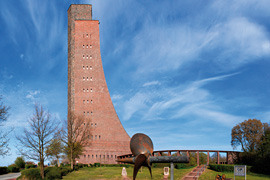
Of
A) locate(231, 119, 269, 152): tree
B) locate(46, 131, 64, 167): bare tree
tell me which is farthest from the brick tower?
locate(231, 119, 269, 152): tree

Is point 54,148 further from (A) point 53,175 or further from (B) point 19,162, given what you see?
(B) point 19,162

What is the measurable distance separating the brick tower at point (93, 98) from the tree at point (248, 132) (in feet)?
64.6

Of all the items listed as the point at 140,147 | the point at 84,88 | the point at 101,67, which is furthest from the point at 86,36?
the point at 140,147

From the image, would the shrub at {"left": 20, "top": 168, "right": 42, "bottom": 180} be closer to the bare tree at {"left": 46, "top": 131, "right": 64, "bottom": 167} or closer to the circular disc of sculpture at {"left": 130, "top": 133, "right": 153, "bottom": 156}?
the bare tree at {"left": 46, "top": 131, "right": 64, "bottom": 167}

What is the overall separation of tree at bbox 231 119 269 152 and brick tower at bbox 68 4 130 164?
64.6ft

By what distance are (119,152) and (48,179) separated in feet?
84.0

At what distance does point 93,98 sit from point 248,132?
1112 inches

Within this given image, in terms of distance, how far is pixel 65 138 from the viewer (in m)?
38.8

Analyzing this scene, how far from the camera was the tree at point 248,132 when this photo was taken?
46.0 metres

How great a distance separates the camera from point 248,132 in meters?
47.3

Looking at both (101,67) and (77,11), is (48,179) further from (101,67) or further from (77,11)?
(77,11)

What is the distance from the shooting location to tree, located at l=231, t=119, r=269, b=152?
1810 inches

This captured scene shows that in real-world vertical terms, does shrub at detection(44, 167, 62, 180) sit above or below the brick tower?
below

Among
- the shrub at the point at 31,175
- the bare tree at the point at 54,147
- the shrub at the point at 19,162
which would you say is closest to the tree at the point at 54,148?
the bare tree at the point at 54,147
